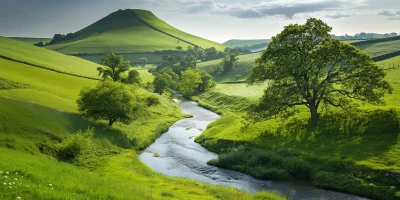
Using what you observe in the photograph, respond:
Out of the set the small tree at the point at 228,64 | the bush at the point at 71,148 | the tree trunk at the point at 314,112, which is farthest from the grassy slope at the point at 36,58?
the tree trunk at the point at 314,112

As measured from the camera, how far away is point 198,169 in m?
42.4

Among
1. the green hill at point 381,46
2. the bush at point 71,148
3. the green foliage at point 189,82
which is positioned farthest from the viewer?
the green foliage at point 189,82

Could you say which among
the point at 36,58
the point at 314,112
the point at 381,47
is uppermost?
the point at 36,58

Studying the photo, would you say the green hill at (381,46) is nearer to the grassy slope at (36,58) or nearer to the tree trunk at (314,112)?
the tree trunk at (314,112)

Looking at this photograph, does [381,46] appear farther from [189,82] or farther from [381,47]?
[189,82]

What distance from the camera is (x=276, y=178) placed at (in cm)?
3762

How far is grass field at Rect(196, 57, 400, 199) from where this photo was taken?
109 feet

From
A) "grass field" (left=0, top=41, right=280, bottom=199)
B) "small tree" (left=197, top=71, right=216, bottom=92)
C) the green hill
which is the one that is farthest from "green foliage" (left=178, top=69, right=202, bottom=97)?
the green hill

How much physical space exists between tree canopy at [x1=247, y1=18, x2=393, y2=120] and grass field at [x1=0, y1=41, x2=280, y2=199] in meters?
22.6

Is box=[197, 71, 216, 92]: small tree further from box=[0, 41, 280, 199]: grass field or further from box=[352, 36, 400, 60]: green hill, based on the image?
box=[352, 36, 400, 60]: green hill

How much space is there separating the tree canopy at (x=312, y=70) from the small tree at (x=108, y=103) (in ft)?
76.4

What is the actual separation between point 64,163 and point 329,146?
33.7 m

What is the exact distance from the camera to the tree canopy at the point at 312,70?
45531 mm

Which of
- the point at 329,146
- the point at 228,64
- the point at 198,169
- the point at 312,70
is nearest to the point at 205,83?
the point at 228,64
